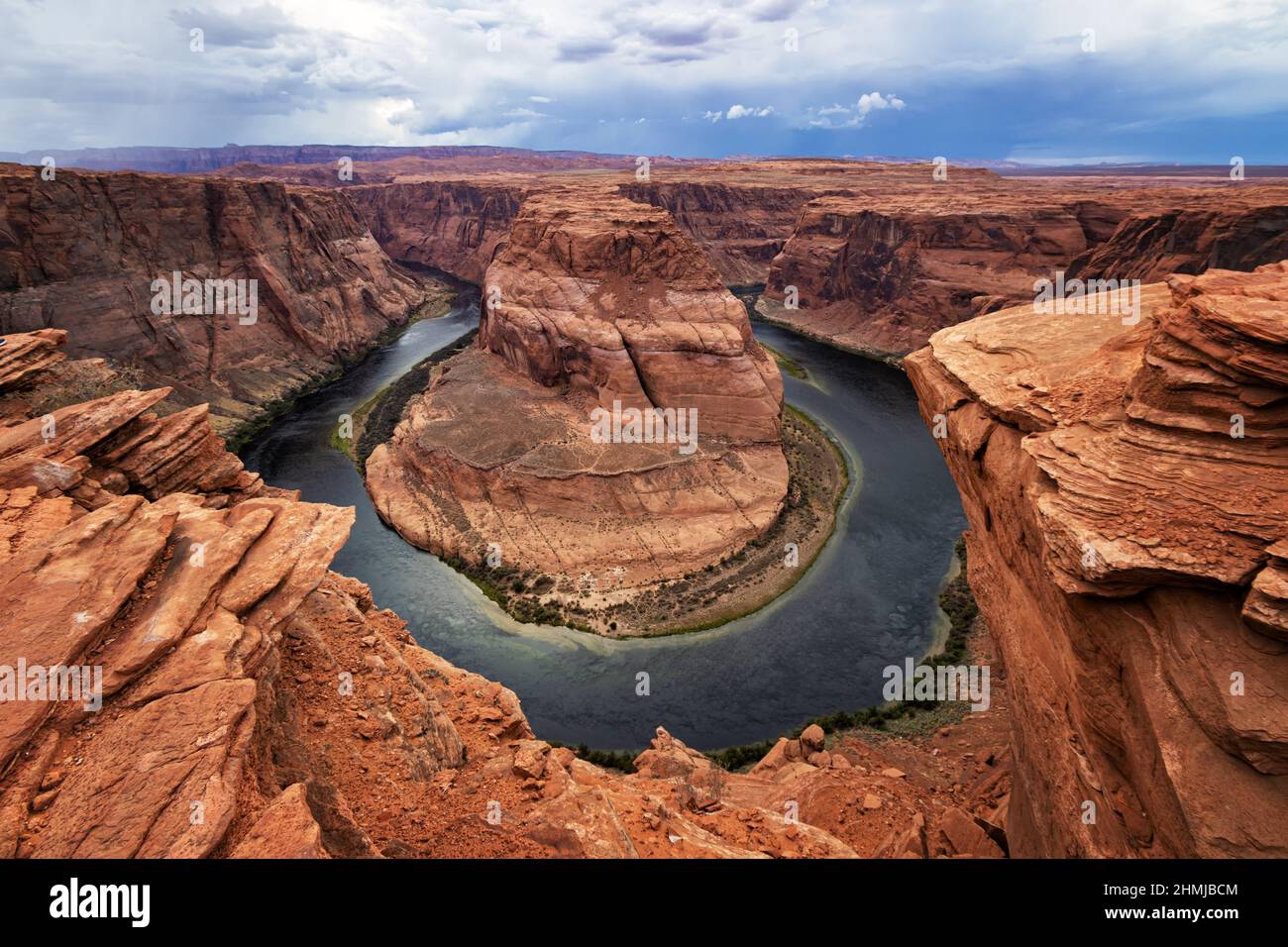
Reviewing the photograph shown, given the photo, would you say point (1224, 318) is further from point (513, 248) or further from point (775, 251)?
point (775, 251)

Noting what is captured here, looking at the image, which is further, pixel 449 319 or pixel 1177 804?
pixel 449 319

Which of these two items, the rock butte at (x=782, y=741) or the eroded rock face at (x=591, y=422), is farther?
the eroded rock face at (x=591, y=422)

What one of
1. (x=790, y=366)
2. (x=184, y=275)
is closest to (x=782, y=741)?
(x=790, y=366)

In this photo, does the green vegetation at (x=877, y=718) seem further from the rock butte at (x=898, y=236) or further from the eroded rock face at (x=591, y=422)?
the rock butte at (x=898, y=236)

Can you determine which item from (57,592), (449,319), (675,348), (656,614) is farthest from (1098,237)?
(57,592)

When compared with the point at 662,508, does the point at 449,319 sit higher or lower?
higher

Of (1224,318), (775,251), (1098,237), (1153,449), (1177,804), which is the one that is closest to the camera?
(1177,804)

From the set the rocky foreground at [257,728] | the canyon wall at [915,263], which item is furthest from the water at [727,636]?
the canyon wall at [915,263]
